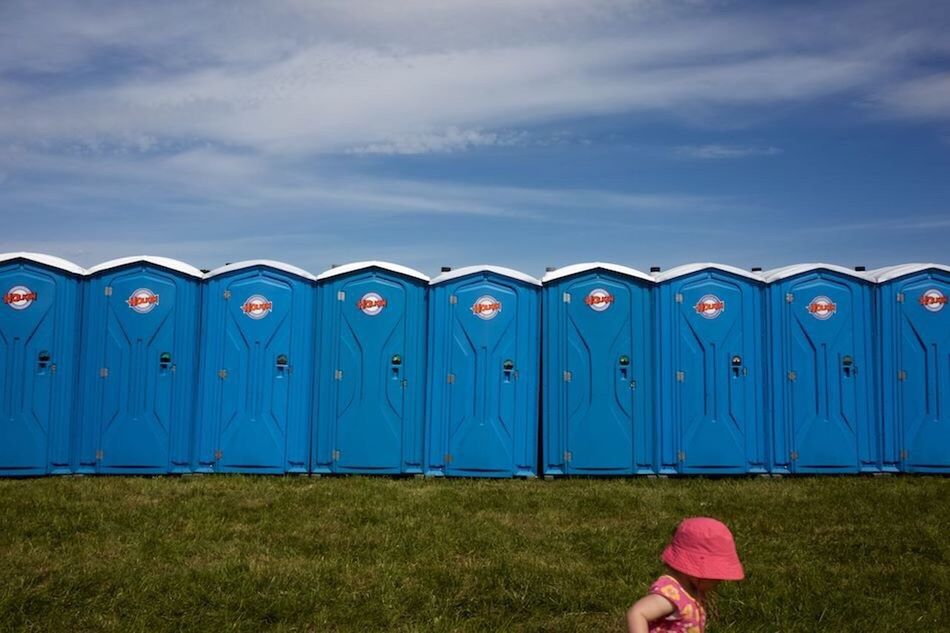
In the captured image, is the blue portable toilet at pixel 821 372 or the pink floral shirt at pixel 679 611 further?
the blue portable toilet at pixel 821 372

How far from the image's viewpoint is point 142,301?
7996mm

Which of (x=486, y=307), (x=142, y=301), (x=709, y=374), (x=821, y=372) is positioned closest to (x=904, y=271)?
(x=821, y=372)

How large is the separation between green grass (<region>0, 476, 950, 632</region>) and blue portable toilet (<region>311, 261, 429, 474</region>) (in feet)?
1.18

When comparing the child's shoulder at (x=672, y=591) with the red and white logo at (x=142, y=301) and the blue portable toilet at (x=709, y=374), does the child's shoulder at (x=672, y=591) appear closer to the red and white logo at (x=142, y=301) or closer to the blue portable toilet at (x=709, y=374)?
the blue portable toilet at (x=709, y=374)

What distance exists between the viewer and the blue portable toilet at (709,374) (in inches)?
320

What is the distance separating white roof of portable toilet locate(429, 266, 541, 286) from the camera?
26.5 ft

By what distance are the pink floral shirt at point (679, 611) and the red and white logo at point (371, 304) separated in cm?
604

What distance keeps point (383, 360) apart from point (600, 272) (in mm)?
2616

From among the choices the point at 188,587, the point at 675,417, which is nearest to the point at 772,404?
the point at 675,417

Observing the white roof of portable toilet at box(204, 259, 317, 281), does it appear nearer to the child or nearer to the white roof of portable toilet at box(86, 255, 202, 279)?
the white roof of portable toilet at box(86, 255, 202, 279)

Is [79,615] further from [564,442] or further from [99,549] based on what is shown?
[564,442]

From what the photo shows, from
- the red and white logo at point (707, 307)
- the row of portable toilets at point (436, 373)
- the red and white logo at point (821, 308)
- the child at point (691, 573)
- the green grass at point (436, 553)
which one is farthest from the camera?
the red and white logo at point (821, 308)

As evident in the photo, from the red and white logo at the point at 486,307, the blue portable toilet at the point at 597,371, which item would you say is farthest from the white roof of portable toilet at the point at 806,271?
the red and white logo at the point at 486,307

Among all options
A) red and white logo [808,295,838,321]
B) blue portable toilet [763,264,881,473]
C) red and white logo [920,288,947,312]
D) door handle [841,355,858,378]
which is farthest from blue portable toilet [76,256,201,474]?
red and white logo [920,288,947,312]
